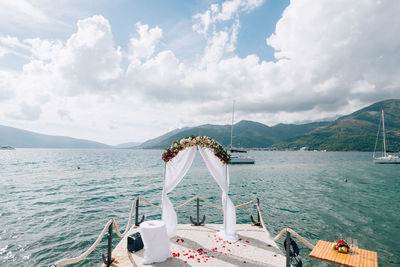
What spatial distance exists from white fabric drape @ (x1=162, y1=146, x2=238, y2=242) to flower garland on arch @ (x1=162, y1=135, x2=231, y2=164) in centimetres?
28

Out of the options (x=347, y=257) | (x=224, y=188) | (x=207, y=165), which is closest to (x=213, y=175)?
(x=207, y=165)

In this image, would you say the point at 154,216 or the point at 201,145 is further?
the point at 154,216

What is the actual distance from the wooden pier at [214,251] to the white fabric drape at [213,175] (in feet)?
1.57

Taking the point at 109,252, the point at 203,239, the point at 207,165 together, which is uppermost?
the point at 207,165

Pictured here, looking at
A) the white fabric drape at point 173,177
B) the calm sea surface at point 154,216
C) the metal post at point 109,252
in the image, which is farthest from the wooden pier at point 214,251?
the calm sea surface at point 154,216

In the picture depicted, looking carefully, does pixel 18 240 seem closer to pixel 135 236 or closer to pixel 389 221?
pixel 135 236

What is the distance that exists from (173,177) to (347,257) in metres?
6.71

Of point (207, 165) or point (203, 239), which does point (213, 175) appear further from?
point (203, 239)

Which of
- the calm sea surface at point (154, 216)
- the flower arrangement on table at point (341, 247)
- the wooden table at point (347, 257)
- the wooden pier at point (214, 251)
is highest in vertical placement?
the flower arrangement on table at point (341, 247)

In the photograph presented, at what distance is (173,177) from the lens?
917 cm

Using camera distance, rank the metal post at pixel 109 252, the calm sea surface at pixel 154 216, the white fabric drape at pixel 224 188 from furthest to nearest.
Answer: the calm sea surface at pixel 154 216 < the white fabric drape at pixel 224 188 < the metal post at pixel 109 252

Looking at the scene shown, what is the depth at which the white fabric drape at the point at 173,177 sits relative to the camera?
888cm

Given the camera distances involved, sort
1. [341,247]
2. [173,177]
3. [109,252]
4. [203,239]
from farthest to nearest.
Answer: [173,177] < [203,239] < [109,252] < [341,247]

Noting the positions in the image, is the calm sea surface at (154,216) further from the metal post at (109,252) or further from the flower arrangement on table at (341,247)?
the flower arrangement on table at (341,247)
